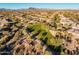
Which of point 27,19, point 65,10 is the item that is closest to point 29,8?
point 27,19

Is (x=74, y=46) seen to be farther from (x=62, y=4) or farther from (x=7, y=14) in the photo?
(x=7, y=14)

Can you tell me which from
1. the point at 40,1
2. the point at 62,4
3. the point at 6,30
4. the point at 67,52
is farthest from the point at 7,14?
the point at 67,52

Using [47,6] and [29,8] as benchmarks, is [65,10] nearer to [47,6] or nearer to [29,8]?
[47,6]

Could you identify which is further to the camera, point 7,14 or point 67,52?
point 7,14

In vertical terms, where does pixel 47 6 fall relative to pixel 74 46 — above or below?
above

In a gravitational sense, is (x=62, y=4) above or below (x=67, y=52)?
above
